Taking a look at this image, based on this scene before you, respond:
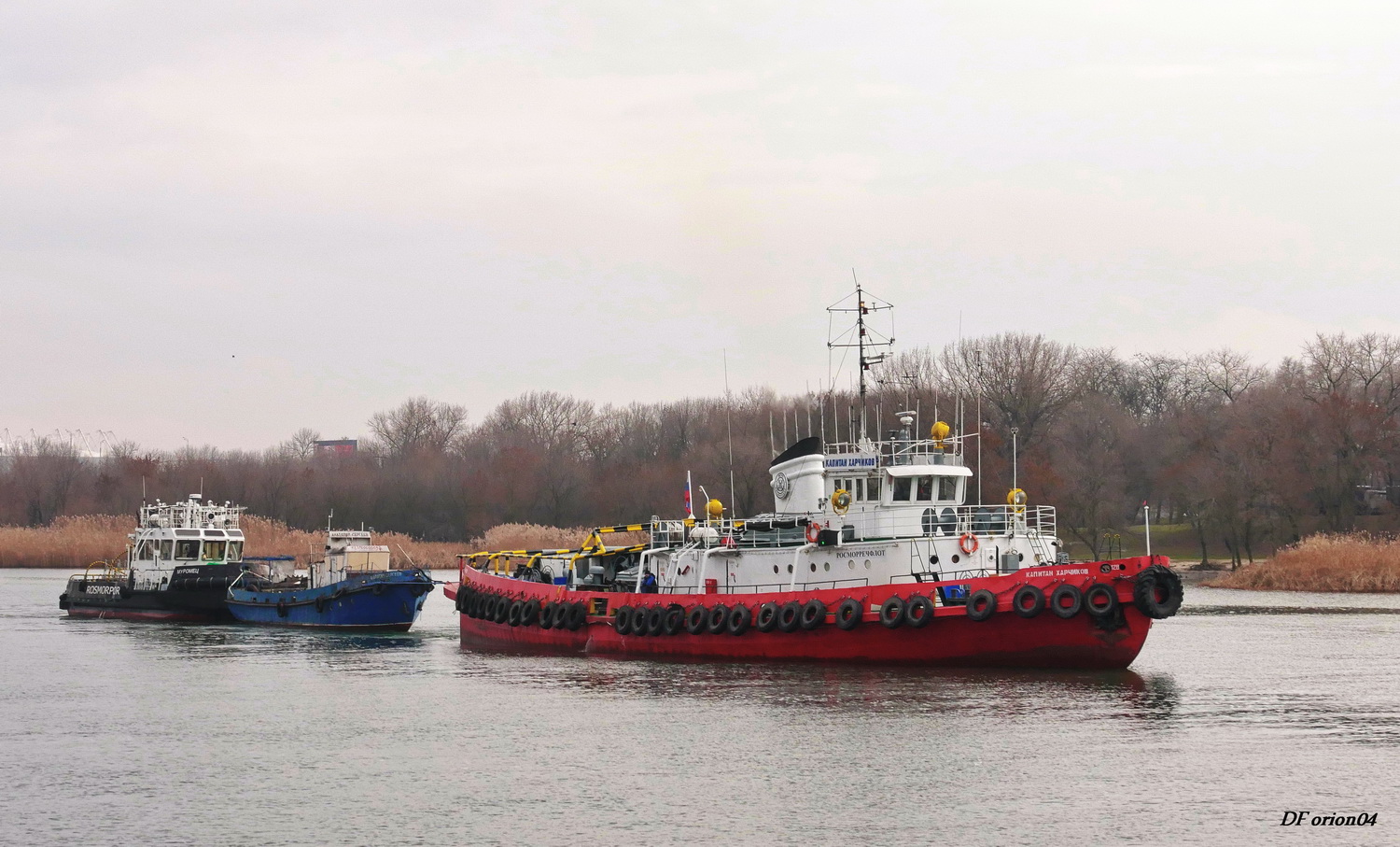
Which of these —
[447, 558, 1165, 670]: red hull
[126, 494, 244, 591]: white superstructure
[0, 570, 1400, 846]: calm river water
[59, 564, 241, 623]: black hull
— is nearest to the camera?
[0, 570, 1400, 846]: calm river water

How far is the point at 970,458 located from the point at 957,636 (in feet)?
145

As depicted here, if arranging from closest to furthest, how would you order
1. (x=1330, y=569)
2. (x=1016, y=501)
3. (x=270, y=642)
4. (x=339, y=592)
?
(x=1016, y=501)
(x=270, y=642)
(x=339, y=592)
(x=1330, y=569)

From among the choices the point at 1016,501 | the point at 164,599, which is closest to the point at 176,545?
the point at 164,599

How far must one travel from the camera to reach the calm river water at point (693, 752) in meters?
17.2

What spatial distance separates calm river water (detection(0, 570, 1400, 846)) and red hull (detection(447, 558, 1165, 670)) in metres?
0.45

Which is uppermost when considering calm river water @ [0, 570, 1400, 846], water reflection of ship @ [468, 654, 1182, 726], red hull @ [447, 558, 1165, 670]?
red hull @ [447, 558, 1165, 670]

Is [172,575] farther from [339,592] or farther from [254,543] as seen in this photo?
[254,543]

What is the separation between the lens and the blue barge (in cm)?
4409

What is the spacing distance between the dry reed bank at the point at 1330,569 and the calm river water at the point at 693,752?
24115mm

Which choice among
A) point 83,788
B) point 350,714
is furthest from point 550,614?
point 83,788

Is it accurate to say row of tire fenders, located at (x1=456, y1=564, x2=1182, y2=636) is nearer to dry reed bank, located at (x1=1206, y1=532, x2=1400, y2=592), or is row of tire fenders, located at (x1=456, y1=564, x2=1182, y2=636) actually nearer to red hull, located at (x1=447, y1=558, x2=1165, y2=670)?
red hull, located at (x1=447, y1=558, x2=1165, y2=670)

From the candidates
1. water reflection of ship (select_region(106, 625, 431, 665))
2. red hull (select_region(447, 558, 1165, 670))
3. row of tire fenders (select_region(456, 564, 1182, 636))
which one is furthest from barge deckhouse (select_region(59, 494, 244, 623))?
red hull (select_region(447, 558, 1165, 670))

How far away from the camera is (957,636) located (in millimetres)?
29031

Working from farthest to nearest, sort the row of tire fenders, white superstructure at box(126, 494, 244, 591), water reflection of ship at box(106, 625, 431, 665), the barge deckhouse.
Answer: white superstructure at box(126, 494, 244, 591), the barge deckhouse, water reflection of ship at box(106, 625, 431, 665), the row of tire fenders
